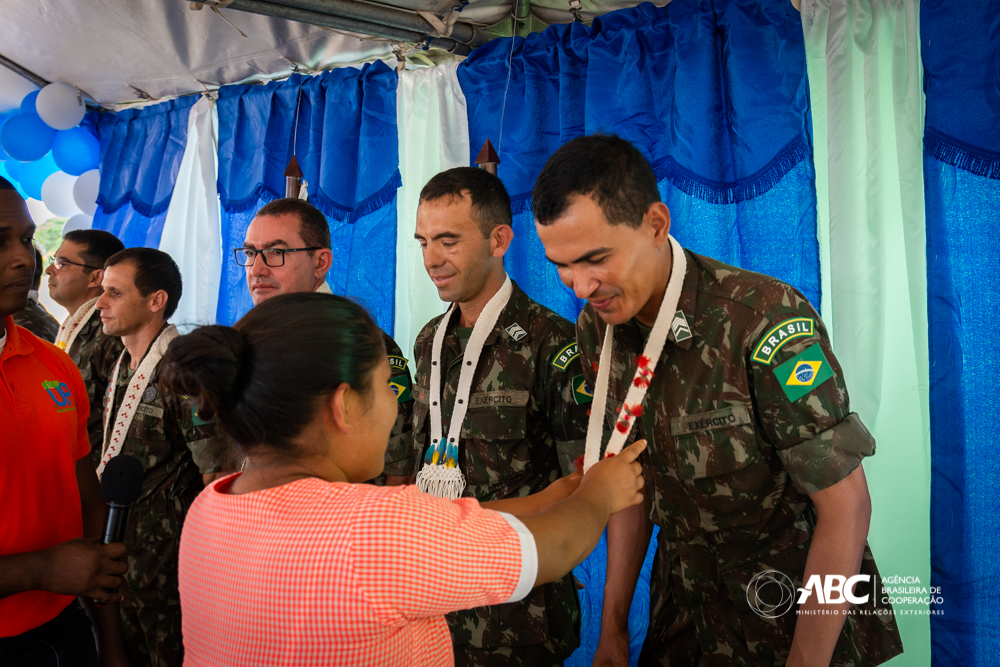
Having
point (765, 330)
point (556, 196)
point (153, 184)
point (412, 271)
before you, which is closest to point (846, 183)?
point (765, 330)

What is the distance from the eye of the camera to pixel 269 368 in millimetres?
1147

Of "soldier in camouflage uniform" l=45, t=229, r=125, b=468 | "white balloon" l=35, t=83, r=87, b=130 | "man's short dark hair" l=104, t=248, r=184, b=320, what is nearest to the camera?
"man's short dark hair" l=104, t=248, r=184, b=320

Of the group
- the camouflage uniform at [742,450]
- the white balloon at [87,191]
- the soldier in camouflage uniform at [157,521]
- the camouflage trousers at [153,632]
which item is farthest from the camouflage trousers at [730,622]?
the white balloon at [87,191]

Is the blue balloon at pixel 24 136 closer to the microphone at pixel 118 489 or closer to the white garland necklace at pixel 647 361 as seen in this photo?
the microphone at pixel 118 489

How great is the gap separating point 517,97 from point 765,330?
2.12m

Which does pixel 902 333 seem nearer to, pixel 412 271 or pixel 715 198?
pixel 715 198

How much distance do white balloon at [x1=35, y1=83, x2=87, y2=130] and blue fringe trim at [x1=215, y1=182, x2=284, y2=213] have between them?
4.52 ft

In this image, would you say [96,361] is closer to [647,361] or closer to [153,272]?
[153,272]

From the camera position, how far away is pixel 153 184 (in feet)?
15.4

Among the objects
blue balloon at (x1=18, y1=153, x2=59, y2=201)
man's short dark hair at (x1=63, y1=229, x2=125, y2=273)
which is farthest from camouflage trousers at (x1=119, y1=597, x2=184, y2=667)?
blue balloon at (x1=18, y1=153, x2=59, y2=201)

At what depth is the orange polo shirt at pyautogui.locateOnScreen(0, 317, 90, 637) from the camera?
1538mm

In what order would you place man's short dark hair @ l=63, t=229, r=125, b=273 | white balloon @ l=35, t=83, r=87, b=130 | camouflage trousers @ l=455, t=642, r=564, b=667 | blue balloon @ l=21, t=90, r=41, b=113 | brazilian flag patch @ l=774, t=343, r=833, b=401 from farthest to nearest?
blue balloon @ l=21, t=90, r=41, b=113 < white balloon @ l=35, t=83, r=87, b=130 < man's short dark hair @ l=63, t=229, r=125, b=273 < camouflage trousers @ l=455, t=642, r=564, b=667 < brazilian flag patch @ l=774, t=343, r=833, b=401

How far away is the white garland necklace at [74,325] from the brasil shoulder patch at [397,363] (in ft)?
6.81

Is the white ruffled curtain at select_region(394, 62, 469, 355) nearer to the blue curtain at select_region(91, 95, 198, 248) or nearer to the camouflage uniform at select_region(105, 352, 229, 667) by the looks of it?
the camouflage uniform at select_region(105, 352, 229, 667)
